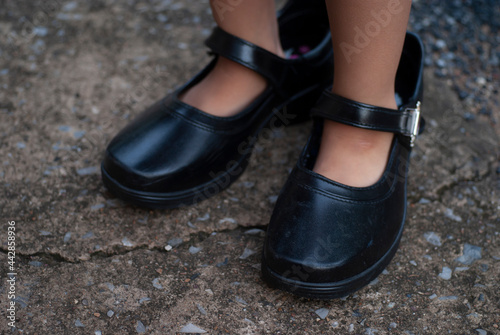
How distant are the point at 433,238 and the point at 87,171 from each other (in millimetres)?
948

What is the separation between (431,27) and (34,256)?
1747 millimetres

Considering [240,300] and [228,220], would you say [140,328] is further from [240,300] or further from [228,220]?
[228,220]

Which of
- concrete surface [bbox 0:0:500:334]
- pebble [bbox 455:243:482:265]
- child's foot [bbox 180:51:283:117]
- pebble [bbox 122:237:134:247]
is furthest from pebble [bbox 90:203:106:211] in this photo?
pebble [bbox 455:243:482:265]

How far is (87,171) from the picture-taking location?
1253 mm

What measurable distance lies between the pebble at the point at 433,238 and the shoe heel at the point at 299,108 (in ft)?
1.70

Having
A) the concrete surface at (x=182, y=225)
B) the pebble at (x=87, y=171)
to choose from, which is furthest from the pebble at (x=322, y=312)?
the pebble at (x=87, y=171)

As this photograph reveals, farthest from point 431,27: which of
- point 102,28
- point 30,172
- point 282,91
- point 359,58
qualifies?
point 30,172

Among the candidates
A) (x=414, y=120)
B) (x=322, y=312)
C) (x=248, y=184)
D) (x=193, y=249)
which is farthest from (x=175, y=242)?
(x=414, y=120)

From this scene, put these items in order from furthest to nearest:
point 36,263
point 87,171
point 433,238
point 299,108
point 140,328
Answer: point 299,108
point 87,171
point 433,238
point 36,263
point 140,328

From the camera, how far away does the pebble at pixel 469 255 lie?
106 centimetres

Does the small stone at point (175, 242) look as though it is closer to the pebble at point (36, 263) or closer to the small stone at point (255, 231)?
the small stone at point (255, 231)

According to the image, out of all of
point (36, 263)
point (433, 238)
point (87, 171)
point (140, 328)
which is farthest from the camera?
point (87, 171)

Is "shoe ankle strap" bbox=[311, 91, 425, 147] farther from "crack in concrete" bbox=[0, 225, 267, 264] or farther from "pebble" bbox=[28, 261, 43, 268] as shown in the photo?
"pebble" bbox=[28, 261, 43, 268]

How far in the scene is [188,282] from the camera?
3.24ft
